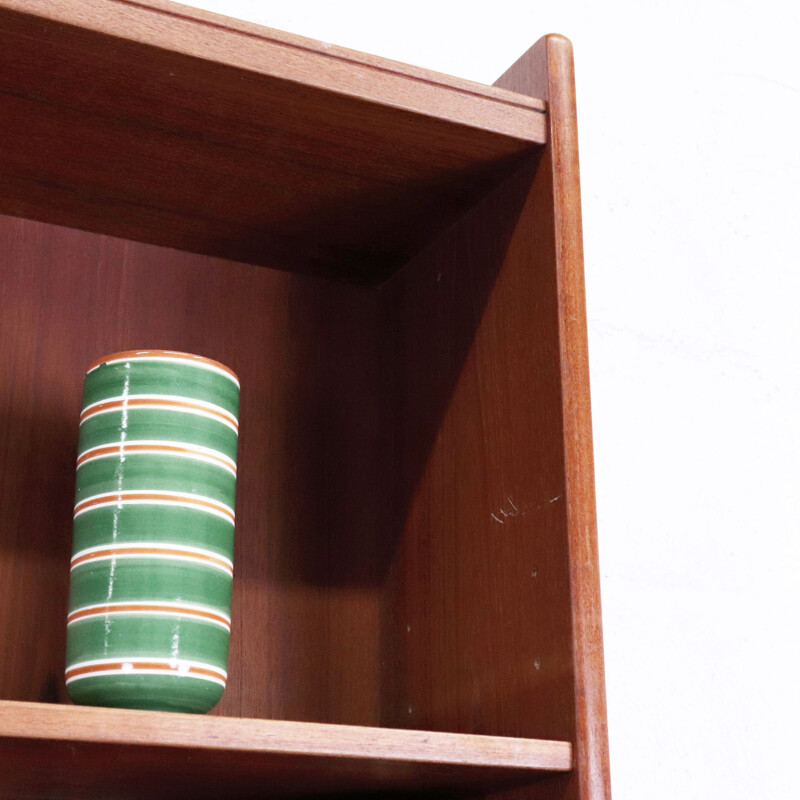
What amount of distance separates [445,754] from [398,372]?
15.4 inches

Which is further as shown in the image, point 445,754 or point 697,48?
point 697,48

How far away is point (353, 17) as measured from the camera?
51.2 inches

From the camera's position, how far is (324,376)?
1.04 metres

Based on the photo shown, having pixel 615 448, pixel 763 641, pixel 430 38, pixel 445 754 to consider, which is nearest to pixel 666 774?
pixel 763 641

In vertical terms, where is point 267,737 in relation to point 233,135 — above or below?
below

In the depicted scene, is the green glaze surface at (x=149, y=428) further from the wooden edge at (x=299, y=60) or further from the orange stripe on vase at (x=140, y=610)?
the wooden edge at (x=299, y=60)

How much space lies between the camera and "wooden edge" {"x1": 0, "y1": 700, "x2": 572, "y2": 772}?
1.98ft

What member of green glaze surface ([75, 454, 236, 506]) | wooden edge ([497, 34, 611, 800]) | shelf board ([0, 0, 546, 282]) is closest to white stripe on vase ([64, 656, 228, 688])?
green glaze surface ([75, 454, 236, 506])

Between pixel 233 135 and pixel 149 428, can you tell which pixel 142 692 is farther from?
pixel 233 135

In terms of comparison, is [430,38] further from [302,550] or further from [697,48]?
[302,550]

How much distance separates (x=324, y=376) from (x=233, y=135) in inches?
10.1

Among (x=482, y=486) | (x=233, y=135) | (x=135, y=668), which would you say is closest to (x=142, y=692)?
(x=135, y=668)

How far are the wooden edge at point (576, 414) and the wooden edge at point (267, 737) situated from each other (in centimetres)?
2

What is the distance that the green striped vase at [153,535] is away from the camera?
0.73 meters
